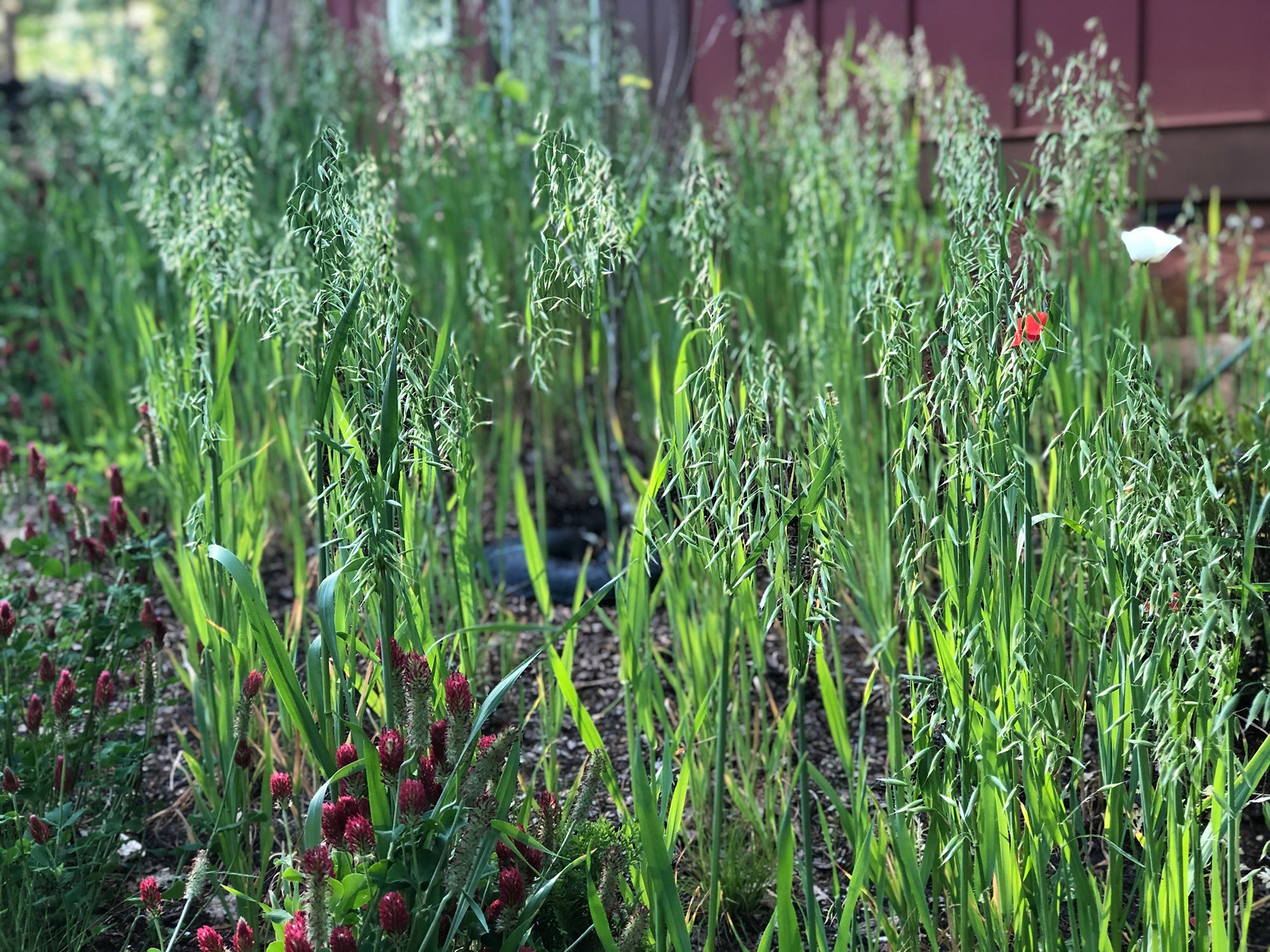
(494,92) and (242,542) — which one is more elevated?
(494,92)

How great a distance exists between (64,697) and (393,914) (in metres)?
0.59

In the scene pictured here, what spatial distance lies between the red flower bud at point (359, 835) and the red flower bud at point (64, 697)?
0.50 meters

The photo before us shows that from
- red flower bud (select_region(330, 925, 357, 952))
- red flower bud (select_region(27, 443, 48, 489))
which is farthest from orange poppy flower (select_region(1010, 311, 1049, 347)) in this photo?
red flower bud (select_region(27, 443, 48, 489))

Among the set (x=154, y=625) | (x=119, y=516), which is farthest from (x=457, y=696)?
(x=119, y=516)

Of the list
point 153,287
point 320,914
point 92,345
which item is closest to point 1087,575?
point 320,914

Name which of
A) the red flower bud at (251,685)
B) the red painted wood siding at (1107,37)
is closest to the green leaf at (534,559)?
the red flower bud at (251,685)

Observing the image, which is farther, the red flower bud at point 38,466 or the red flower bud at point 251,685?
the red flower bud at point 38,466

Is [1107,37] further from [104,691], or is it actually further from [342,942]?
[342,942]

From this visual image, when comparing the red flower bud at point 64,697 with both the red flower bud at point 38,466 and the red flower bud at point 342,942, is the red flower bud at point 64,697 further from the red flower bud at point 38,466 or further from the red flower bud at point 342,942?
the red flower bud at point 38,466

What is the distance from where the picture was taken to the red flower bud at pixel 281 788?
3.57 feet

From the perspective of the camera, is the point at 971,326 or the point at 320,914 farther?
the point at 971,326

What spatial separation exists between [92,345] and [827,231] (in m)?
2.11

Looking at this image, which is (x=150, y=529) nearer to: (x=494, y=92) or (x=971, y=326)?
(x=971, y=326)

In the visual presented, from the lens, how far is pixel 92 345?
10.4ft
